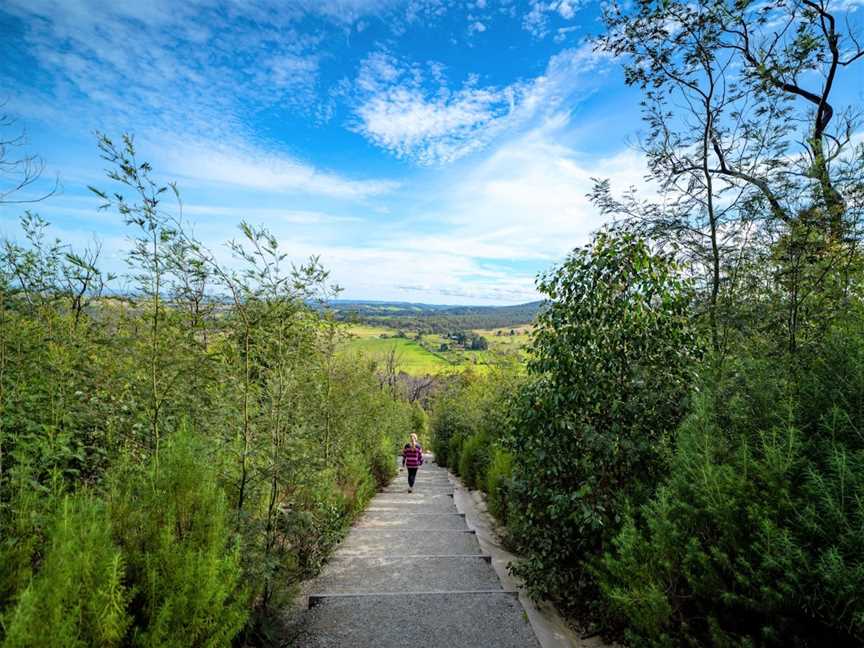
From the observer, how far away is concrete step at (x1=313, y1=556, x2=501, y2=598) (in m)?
4.39

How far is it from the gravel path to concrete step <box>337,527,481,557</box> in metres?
0.01

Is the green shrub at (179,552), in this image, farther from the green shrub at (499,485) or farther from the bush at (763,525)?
the green shrub at (499,485)

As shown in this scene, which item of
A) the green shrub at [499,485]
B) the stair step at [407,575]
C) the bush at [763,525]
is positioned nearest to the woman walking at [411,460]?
the green shrub at [499,485]

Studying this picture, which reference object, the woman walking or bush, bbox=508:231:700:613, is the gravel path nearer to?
bush, bbox=508:231:700:613

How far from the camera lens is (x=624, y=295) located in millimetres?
3725

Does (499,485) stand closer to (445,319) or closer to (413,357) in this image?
(413,357)

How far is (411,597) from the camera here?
390 centimetres

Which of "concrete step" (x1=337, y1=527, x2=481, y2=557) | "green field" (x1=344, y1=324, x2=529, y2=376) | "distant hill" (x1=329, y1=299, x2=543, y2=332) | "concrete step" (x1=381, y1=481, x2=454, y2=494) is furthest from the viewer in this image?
"distant hill" (x1=329, y1=299, x2=543, y2=332)

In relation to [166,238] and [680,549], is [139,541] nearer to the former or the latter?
[166,238]

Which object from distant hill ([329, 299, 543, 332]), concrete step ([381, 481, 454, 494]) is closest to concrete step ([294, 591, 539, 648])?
Result: concrete step ([381, 481, 454, 494])

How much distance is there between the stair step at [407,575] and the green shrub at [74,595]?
2463 mm

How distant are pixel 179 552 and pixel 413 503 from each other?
7.38 m

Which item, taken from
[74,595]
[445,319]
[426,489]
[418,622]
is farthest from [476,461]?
[445,319]

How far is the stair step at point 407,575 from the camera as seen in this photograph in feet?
14.4
